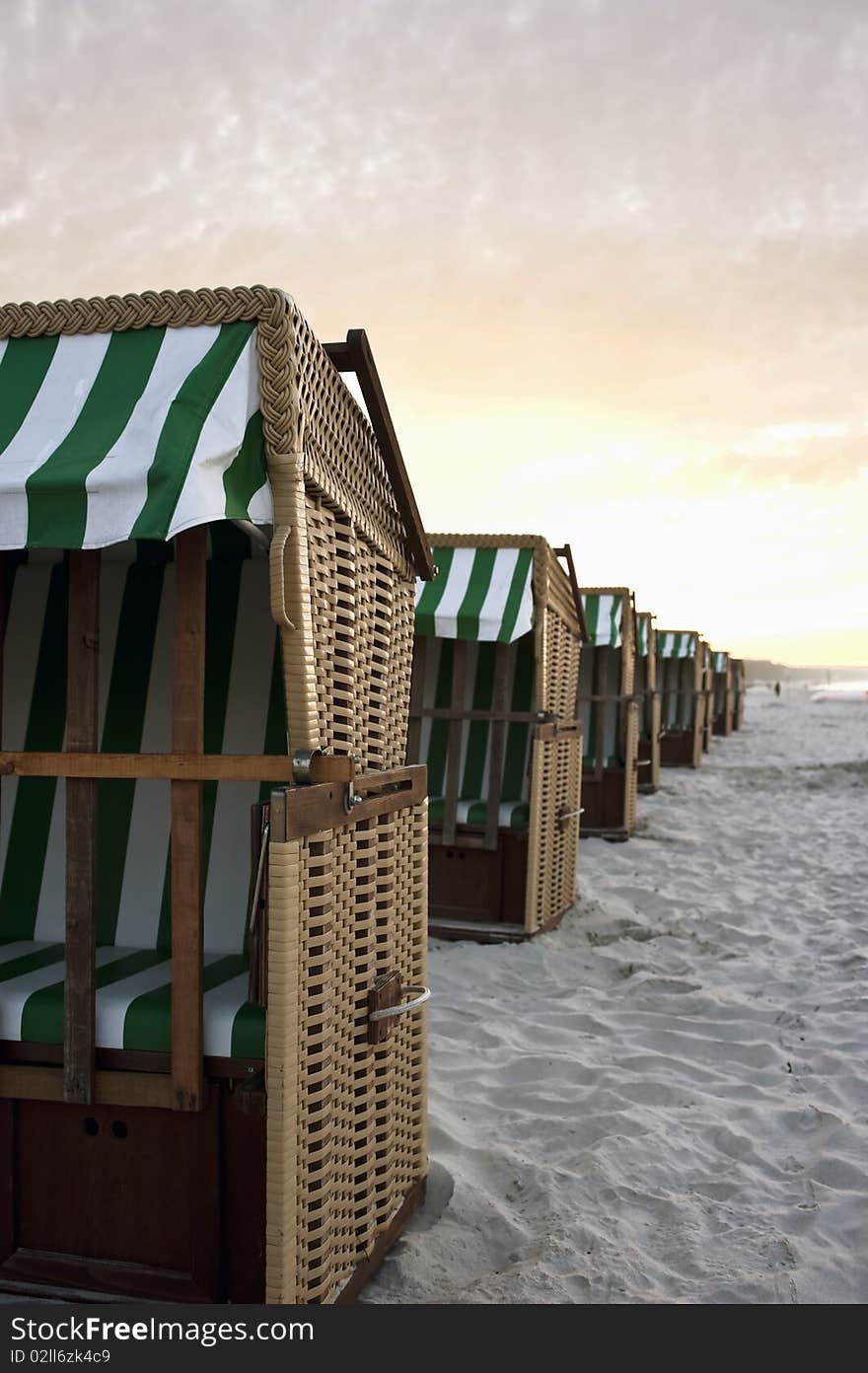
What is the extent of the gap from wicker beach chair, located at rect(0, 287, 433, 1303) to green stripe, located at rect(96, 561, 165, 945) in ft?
1.39

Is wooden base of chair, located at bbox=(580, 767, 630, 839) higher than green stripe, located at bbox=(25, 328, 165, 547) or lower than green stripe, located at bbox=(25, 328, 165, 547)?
lower

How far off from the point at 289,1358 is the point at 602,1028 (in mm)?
2598

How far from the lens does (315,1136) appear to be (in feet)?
7.06

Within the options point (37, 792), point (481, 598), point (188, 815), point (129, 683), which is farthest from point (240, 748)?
point (481, 598)

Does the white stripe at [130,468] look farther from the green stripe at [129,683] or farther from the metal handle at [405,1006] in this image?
the metal handle at [405,1006]

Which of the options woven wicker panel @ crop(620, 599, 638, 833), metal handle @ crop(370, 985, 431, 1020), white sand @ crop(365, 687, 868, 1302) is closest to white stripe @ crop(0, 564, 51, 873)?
metal handle @ crop(370, 985, 431, 1020)

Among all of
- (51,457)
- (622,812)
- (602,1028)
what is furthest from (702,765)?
(51,457)

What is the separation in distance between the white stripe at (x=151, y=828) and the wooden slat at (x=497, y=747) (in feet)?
9.51

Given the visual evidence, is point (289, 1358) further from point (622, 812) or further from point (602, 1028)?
point (622, 812)

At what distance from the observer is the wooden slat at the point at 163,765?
81.4 inches

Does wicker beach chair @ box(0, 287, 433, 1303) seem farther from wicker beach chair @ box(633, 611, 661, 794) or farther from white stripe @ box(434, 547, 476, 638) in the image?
wicker beach chair @ box(633, 611, 661, 794)

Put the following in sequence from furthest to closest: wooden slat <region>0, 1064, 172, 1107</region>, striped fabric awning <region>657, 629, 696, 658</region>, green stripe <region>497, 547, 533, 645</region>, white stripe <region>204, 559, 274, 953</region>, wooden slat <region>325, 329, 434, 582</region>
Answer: striped fabric awning <region>657, 629, 696, 658</region>, green stripe <region>497, 547, 533, 645</region>, white stripe <region>204, 559, 274, 953</region>, wooden slat <region>325, 329, 434, 582</region>, wooden slat <region>0, 1064, 172, 1107</region>

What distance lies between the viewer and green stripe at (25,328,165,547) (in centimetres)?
196

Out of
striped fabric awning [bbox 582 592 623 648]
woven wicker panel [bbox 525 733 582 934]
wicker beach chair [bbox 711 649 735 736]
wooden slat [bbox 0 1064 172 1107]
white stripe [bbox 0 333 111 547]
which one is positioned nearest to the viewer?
white stripe [bbox 0 333 111 547]
